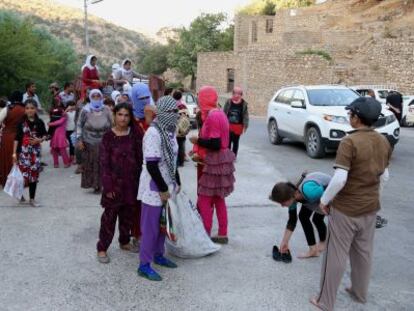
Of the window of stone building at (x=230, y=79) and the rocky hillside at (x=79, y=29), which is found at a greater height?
the rocky hillside at (x=79, y=29)

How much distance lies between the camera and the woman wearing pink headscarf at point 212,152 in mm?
5195

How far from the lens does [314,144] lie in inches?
455

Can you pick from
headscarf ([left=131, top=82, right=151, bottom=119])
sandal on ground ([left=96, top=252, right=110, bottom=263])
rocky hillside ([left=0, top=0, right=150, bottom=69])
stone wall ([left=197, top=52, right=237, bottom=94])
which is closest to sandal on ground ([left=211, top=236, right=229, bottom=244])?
sandal on ground ([left=96, top=252, right=110, bottom=263])

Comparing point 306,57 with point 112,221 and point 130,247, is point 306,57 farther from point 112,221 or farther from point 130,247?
point 112,221

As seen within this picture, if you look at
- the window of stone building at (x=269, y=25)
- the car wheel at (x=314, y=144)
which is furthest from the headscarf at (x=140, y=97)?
the window of stone building at (x=269, y=25)

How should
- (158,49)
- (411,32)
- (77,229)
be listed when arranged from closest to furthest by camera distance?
(77,229)
(411,32)
(158,49)

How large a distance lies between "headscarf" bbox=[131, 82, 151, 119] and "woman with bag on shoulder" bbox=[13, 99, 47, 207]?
2273mm

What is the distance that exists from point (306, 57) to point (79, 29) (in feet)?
172

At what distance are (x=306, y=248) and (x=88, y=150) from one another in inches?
155

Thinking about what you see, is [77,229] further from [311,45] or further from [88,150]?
[311,45]

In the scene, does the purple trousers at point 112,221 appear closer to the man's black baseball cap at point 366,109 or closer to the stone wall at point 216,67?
the man's black baseball cap at point 366,109

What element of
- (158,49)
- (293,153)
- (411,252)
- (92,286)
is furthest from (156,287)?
(158,49)

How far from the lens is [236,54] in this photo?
40.0 m

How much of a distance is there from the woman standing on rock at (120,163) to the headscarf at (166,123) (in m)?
0.45
